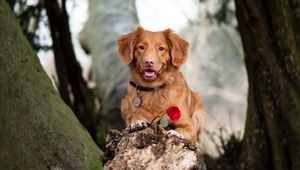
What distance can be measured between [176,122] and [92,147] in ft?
6.12

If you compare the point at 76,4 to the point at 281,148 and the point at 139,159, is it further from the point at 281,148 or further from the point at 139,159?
the point at 139,159

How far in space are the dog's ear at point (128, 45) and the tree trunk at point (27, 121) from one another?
5.29 feet

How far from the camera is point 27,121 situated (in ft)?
21.2

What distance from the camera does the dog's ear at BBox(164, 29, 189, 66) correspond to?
512 centimetres

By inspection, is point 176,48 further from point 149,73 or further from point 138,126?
point 138,126

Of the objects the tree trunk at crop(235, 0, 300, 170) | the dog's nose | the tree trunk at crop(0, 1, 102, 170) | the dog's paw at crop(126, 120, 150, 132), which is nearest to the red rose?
the dog's paw at crop(126, 120, 150, 132)

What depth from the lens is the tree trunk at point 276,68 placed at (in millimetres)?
8727

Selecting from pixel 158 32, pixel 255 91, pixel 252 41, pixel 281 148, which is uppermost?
pixel 158 32

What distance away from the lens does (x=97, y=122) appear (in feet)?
41.2

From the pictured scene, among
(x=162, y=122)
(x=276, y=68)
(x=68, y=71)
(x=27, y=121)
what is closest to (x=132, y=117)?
(x=162, y=122)

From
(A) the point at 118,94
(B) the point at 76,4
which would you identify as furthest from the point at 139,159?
(B) the point at 76,4

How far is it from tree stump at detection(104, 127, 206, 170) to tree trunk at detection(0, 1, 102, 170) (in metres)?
1.64

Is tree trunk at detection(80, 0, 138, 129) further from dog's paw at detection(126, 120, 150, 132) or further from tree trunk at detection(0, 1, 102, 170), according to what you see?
dog's paw at detection(126, 120, 150, 132)

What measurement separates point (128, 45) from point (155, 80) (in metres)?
0.29
